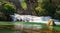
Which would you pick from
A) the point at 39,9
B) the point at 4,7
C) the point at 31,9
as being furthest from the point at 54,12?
the point at 4,7

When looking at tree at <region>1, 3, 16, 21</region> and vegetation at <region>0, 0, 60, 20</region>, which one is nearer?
tree at <region>1, 3, 16, 21</region>

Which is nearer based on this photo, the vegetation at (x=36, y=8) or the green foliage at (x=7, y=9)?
the green foliage at (x=7, y=9)

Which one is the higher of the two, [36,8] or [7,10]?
[7,10]

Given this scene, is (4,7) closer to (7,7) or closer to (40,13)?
(7,7)

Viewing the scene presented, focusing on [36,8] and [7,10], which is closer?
[7,10]

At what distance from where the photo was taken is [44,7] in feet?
126

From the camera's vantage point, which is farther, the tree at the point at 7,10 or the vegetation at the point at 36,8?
the vegetation at the point at 36,8

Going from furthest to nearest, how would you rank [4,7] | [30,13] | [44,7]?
[30,13] < [44,7] < [4,7]

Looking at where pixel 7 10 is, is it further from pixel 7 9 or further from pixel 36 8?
pixel 36 8

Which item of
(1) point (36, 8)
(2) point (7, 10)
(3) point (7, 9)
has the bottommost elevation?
(1) point (36, 8)

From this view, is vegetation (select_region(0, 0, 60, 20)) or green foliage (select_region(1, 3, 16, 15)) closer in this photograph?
green foliage (select_region(1, 3, 16, 15))

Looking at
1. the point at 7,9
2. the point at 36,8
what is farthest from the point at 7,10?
the point at 36,8

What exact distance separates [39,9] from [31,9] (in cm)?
530

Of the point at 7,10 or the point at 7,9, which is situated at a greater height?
the point at 7,9
